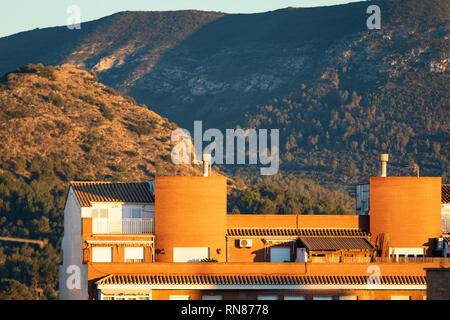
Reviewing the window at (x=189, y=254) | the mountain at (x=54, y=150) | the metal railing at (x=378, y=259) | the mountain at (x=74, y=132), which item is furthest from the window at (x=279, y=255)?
the mountain at (x=74, y=132)

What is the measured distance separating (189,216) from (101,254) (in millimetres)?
5295

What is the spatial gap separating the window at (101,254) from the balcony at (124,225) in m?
1.05

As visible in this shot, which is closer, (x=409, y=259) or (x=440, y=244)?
(x=409, y=259)

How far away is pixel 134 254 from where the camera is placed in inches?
2159

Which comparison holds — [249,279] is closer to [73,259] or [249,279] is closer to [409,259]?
[409,259]

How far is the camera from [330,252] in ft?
179

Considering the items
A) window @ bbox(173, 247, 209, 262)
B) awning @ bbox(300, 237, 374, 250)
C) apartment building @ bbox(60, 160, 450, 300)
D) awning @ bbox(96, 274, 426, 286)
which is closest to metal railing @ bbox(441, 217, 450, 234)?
apartment building @ bbox(60, 160, 450, 300)

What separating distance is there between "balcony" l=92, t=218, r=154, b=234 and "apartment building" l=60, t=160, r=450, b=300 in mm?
56

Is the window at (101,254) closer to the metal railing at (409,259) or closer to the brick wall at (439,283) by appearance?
the metal railing at (409,259)

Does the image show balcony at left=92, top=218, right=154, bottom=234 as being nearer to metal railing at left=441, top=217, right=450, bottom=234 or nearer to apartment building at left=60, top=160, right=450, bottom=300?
apartment building at left=60, top=160, right=450, bottom=300

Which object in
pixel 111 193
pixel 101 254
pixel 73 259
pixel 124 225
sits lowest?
pixel 73 259

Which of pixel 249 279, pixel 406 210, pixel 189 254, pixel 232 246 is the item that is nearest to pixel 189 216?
pixel 189 254

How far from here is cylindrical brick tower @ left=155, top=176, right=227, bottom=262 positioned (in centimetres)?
5531

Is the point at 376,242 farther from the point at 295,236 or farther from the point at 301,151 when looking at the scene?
the point at 301,151
